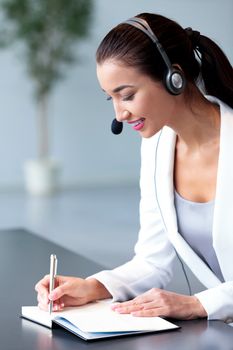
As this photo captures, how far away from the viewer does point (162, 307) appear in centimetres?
188

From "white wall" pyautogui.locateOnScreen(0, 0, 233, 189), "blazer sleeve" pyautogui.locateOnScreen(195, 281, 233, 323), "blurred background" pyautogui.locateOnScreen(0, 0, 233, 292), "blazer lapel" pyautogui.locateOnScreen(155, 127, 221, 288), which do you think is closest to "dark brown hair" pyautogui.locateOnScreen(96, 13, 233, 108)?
"blazer lapel" pyautogui.locateOnScreen(155, 127, 221, 288)

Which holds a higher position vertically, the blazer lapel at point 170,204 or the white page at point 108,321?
the blazer lapel at point 170,204

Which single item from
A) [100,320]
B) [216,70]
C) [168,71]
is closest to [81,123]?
[216,70]

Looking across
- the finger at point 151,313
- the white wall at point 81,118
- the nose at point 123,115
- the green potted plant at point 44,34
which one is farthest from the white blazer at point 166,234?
the white wall at point 81,118

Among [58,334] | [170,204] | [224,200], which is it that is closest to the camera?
[58,334]

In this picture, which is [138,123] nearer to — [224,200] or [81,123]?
[224,200]

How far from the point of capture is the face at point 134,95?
199 centimetres

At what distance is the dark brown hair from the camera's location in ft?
6.58

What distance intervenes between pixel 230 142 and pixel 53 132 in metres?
7.47

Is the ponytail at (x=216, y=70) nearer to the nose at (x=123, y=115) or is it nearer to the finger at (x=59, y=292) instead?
the nose at (x=123, y=115)

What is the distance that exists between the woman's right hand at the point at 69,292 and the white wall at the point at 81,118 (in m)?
7.28

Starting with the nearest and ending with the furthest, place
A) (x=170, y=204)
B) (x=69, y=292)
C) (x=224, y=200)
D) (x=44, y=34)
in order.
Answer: (x=69, y=292), (x=224, y=200), (x=170, y=204), (x=44, y=34)

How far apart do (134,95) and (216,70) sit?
0.91 feet

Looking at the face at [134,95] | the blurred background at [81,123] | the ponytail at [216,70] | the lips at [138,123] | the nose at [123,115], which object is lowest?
the lips at [138,123]
